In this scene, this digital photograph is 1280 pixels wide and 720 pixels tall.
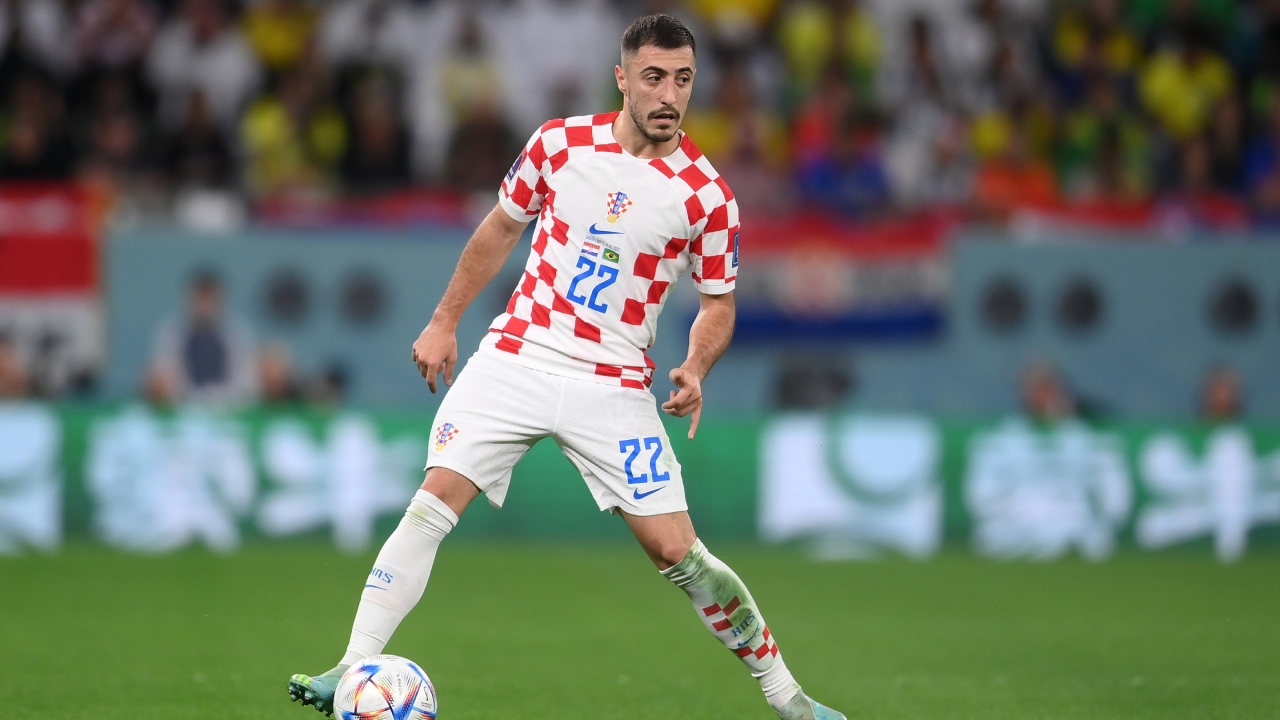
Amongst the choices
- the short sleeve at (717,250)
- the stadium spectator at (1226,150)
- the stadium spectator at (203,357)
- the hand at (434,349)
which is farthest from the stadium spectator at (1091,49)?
the hand at (434,349)

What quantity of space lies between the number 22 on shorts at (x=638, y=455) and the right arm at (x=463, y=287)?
686 mm

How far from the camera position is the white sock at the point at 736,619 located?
5.82 metres

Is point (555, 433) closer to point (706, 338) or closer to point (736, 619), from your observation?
point (706, 338)

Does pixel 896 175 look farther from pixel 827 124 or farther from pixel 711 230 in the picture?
pixel 711 230

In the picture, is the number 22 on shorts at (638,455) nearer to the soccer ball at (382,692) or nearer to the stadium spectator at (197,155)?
the soccer ball at (382,692)

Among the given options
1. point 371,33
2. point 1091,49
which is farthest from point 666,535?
point 1091,49

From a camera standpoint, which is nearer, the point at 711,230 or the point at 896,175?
the point at 711,230

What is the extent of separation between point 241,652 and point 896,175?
983cm

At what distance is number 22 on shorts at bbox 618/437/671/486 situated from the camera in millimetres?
5719

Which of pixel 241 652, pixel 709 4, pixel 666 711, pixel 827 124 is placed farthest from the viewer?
pixel 709 4

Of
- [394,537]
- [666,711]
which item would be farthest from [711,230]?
[666,711]

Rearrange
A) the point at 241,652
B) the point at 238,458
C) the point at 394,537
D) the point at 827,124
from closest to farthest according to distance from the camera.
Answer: the point at 394,537
the point at 241,652
the point at 238,458
the point at 827,124

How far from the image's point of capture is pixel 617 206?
5.74m

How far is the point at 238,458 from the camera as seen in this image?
1334 cm
